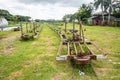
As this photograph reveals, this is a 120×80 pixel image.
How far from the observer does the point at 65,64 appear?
6.87 metres

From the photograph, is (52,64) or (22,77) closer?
(22,77)

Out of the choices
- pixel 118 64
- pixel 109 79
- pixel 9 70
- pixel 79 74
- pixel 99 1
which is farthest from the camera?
pixel 99 1

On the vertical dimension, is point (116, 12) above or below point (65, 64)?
above

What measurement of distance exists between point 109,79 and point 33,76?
2626 mm

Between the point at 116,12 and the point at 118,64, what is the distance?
121 feet

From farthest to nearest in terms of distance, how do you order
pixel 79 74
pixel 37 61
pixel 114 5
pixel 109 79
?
pixel 114 5 < pixel 37 61 < pixel 79 74 < pixel 109 79

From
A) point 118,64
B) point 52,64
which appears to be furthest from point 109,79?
point 52,64

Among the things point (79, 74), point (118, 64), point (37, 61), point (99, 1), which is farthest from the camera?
point (99, 1)

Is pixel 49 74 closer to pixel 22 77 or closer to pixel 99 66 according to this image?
pixel 22 77

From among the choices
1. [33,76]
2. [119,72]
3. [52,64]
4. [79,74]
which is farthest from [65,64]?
[119,72]

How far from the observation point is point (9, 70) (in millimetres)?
6297

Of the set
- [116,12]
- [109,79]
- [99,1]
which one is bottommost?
[109,79]

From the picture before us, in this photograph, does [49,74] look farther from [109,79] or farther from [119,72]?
[119,72]

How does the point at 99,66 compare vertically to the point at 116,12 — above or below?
below
